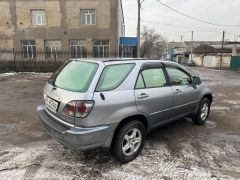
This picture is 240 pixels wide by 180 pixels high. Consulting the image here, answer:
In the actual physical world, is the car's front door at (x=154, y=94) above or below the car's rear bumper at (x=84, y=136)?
above

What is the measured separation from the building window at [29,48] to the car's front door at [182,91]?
21702 millimetres

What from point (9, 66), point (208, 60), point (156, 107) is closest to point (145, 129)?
point (156, 107)

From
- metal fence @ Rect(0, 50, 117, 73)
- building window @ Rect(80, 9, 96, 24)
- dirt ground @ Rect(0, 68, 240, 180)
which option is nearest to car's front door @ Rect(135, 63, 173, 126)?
dirt ground @ Rect(0, 68, 240, 180)

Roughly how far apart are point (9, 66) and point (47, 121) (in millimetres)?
16078

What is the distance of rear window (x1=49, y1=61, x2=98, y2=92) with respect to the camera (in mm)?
3227

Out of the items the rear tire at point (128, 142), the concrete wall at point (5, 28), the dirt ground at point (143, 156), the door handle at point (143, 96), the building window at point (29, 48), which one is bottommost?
the dirt ground at point (143, 156)

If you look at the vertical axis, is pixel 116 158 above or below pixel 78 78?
below

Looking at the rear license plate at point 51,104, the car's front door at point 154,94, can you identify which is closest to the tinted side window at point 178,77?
the car's front door at point 154,94

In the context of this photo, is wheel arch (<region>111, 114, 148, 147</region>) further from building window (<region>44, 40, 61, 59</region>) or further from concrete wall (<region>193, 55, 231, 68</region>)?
concrete wall (<region>193, 55, 231, 68</region>)

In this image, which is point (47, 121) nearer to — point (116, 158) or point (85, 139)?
point (85, 139)

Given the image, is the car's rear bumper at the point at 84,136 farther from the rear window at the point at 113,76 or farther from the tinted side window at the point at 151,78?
the tinted side window at the point at 151,78

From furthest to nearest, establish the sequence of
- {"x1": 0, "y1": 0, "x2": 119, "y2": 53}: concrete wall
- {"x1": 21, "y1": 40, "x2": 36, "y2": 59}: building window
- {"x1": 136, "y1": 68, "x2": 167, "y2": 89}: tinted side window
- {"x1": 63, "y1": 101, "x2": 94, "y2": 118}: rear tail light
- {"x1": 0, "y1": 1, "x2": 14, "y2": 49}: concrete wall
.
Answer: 1. {"x1": 21, "y1": 40, "x2": 36, "y2": 59}: building window
2. {"x1": 0, "y1": 1, "x2": 14, "y2": 49}: concrete wall
3. {"x1": 0, "y1": 0, "x2": 119, "y2": 53}: concrete wall
4. {"x1": 136, "y1": 68, "x2": 167, "y2": 89}: tinted side window
5. {"x1": 63, "y1": 101, "x2": 94, "y2": 118}: rear tail light

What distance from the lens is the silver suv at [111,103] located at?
10.0ft

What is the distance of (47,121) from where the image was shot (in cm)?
360
